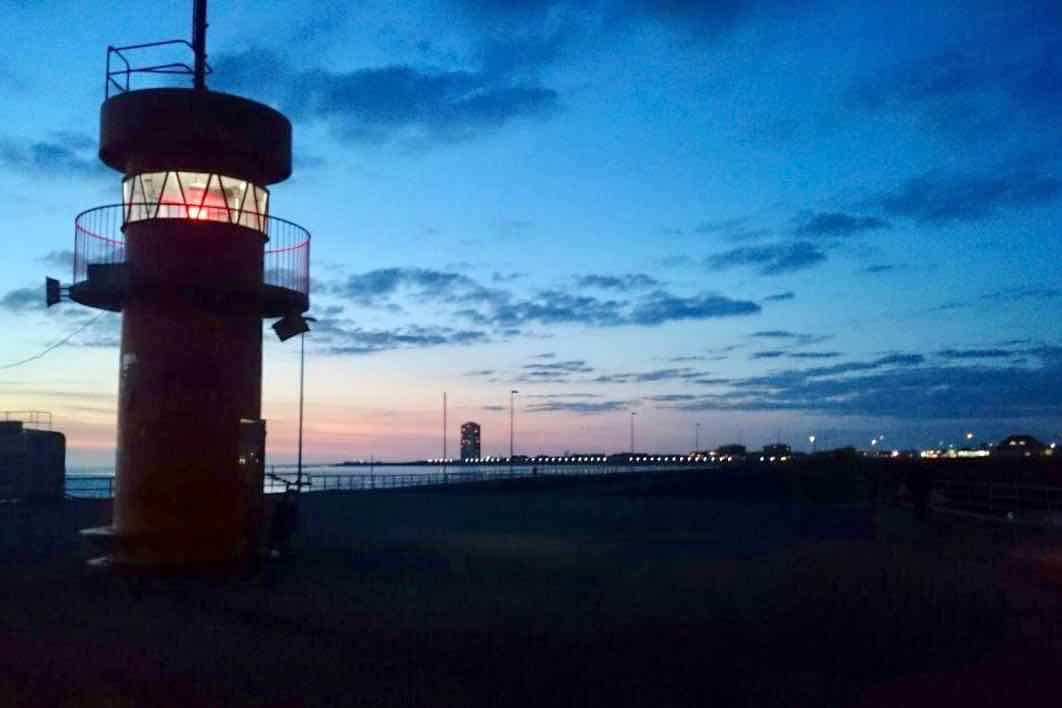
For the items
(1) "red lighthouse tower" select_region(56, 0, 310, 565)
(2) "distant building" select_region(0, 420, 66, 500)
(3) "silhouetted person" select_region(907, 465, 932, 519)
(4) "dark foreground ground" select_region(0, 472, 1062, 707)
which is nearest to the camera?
(4) "dark foreground ground" select_region(0, 472, 1062, 707)

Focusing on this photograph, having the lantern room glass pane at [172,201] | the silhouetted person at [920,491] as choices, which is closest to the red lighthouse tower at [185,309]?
the lantern room glass pane at [172,201]

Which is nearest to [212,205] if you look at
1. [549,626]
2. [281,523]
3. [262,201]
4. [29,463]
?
[262,201]

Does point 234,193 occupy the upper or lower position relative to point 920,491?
upper

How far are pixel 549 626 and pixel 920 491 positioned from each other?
2375 centimetres

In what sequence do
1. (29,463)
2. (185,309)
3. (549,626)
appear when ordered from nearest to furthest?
(549,626) < (185,309) < (29,463)

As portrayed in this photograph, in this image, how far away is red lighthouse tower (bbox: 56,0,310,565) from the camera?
1956 centimetres

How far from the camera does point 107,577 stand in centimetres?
1880

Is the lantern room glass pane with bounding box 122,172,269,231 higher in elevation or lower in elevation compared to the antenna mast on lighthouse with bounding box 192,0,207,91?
lower

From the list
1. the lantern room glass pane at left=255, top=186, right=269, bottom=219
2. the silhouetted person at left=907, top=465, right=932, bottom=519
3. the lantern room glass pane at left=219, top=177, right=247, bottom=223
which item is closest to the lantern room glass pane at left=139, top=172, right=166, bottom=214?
the lantern room glass pane at left=219, top=177, right=247, bottom=223

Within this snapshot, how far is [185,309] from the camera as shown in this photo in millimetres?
19859

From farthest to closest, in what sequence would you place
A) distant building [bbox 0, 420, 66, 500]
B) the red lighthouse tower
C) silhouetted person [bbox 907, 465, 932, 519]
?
distant building [bbox 0, 420, 66, 500]
silhouetted person [bbox 907, 465, 932, 519]
the red lighthouse tower

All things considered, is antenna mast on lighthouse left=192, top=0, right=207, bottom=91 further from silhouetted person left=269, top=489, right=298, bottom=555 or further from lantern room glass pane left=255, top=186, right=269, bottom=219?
silhouetted person left=269, top=489, right=298, bottom=555

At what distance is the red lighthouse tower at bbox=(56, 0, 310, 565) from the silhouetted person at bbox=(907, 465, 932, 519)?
837 inches

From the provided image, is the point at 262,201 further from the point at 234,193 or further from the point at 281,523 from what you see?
the point at 281,523
